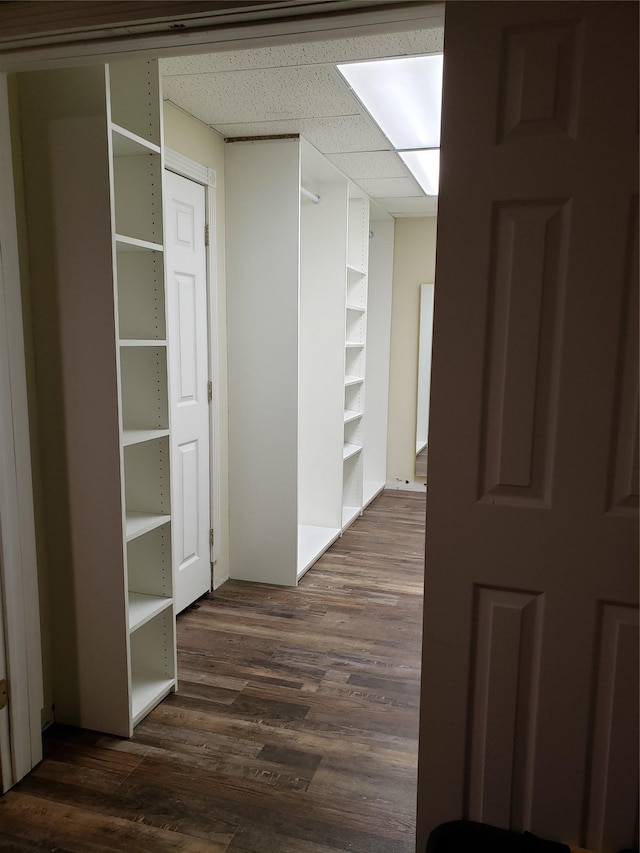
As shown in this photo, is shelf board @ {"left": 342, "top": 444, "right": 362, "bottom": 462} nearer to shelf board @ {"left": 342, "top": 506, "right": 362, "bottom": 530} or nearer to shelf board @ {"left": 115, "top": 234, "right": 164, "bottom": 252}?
shelf board @ {"left": 342, "top": 506, "right": 362, "bottom": 530}

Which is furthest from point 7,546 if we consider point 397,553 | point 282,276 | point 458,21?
point 397,553

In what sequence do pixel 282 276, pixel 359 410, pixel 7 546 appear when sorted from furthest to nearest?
pixel 359 410, pixel 282 276, pixel 7 546

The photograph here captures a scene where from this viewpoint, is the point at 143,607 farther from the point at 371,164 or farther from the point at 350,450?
the point at 371,164

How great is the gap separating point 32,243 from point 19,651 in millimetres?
1361

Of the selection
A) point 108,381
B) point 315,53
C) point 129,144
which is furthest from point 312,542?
point 315,53

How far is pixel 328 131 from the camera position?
3387 millimetres

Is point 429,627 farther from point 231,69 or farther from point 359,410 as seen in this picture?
point 359,410

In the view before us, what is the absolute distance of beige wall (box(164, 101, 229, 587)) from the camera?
122 inches

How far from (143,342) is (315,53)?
1273 mm

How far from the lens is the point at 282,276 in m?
3.55

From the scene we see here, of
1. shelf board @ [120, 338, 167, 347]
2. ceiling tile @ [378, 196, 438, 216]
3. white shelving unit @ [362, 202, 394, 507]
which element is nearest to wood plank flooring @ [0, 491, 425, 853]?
shelf board @ [120, 338, 167, 347]

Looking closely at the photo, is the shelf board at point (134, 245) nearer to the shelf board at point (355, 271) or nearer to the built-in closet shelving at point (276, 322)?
the built-in closet shelving at point (276, 322)

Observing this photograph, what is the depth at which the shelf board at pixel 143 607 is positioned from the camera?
2354 millimetres

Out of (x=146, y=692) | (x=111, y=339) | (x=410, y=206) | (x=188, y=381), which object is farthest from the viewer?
(x=410, y=206)
